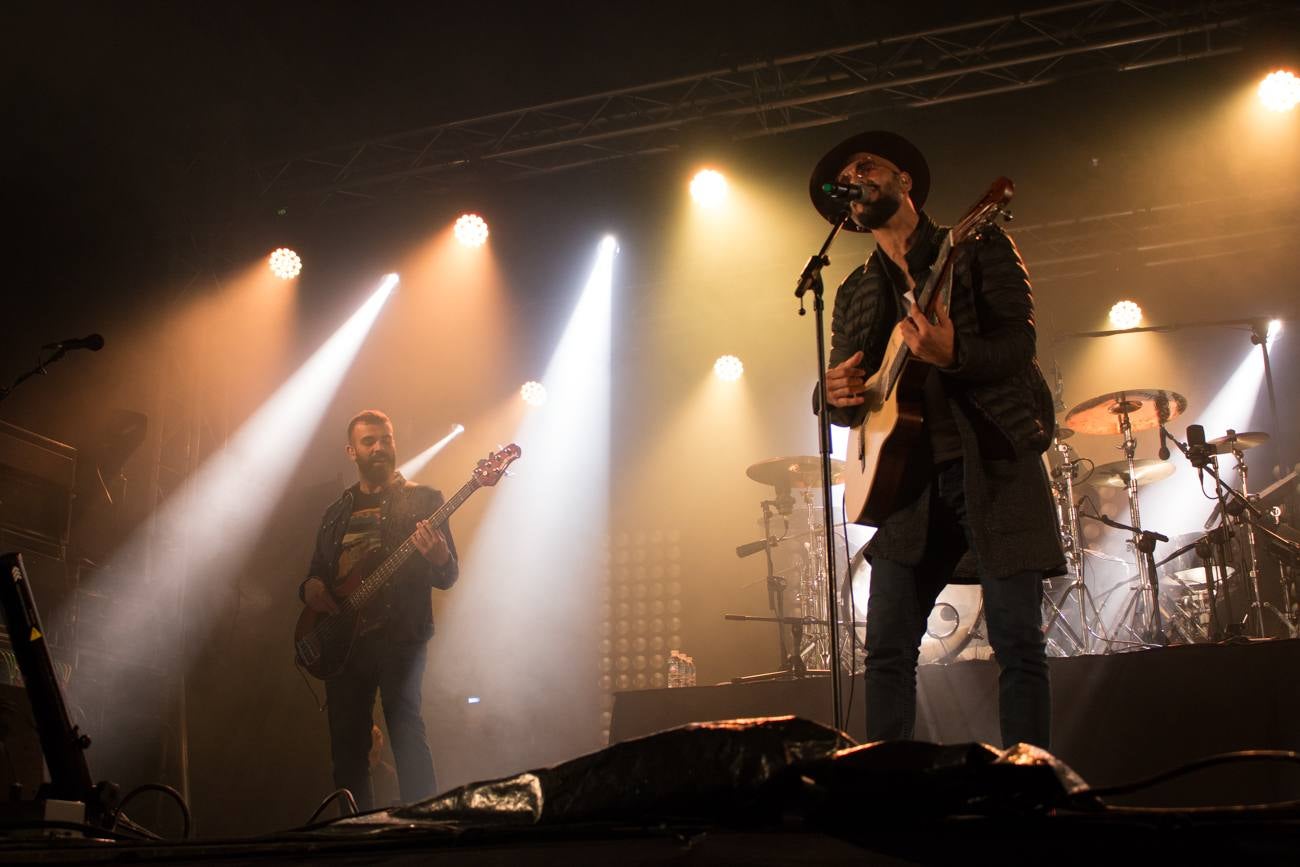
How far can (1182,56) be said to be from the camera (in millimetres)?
7238

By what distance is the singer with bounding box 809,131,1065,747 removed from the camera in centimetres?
281

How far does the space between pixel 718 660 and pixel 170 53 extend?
6.65 m

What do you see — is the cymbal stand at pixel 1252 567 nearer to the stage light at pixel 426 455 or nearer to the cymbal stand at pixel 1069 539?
the cymbal stand at pixel 1069 539

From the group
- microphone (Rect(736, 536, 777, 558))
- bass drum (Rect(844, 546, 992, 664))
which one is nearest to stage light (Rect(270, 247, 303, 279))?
microphone (Rect(736, 536, 777, 558))

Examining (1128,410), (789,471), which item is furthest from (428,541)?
(1128,410)

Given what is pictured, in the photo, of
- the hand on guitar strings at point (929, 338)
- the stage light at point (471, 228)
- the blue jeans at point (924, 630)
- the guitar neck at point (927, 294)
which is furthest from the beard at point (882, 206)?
the stage light at point (471, 228)

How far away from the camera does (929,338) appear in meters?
2.81

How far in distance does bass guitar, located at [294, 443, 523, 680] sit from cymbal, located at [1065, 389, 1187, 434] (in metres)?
5.09

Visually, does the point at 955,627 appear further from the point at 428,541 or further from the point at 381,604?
the point at 381,604

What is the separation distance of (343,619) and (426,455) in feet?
17.9

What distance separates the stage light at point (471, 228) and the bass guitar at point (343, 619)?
4.45 m

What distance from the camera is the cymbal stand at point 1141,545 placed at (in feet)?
22.3

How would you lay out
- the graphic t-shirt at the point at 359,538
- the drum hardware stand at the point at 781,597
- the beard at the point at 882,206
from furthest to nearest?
the drum hardware stand at the point at 781,597 → the graphic t-shirt at the point at 359,538 → the beard at the point at 882,206

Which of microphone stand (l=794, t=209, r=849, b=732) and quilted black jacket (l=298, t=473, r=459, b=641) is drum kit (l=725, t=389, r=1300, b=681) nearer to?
quilted black jacket (l=298, t=473, r=459, b=641)
